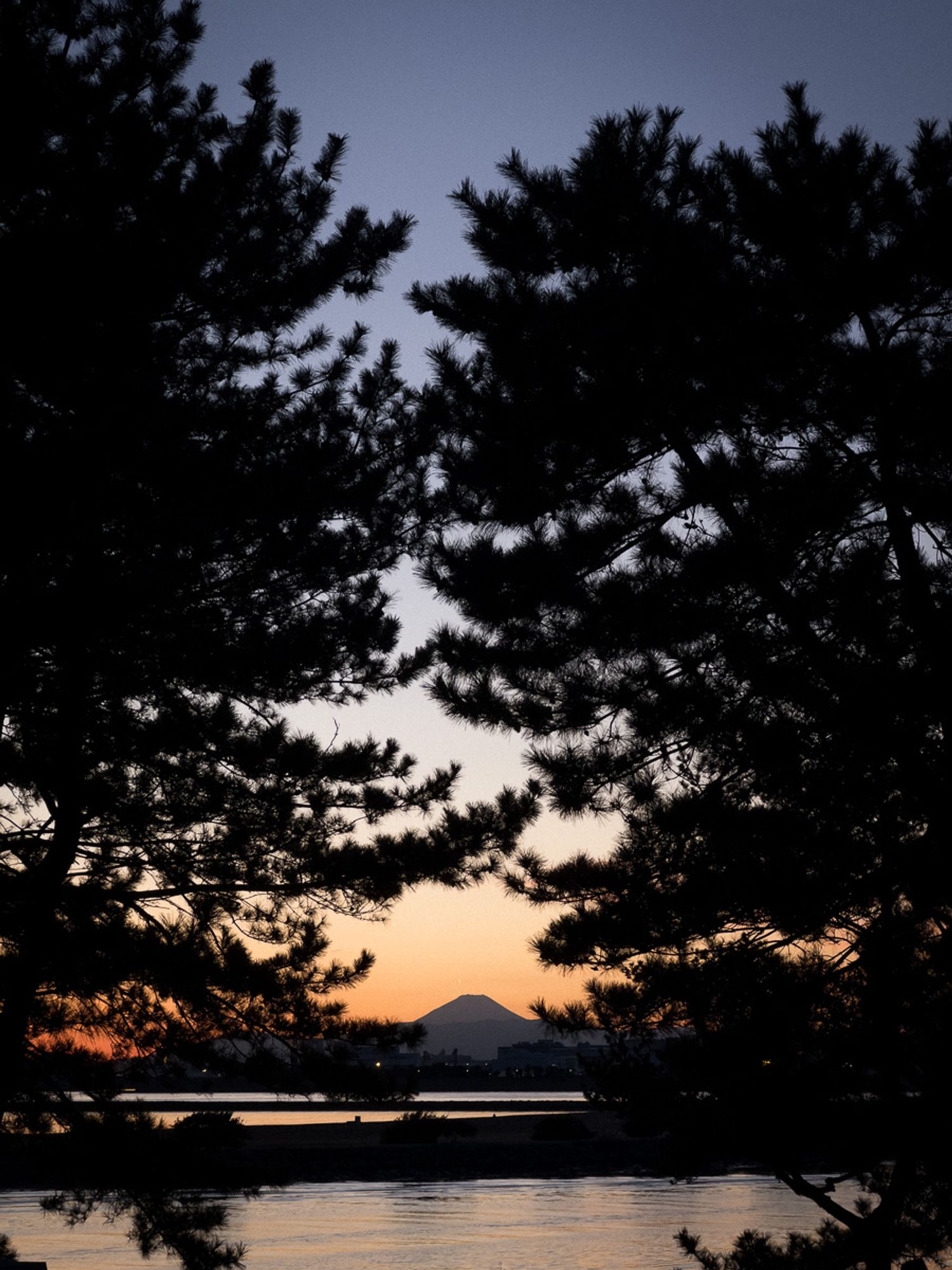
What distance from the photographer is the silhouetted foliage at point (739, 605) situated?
4570mm

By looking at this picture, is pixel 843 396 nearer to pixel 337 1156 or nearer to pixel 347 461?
pixel 347 461

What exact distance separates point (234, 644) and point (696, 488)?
108 inches

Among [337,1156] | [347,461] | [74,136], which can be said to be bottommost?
[337,1156]

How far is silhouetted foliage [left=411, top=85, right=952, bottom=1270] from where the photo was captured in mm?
4570

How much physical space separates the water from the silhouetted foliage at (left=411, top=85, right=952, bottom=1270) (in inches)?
198

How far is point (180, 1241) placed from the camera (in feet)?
18.1

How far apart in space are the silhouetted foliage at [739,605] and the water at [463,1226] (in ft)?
16.5

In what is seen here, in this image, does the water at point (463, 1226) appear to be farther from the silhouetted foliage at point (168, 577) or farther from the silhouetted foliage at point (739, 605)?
the silhouetted foliage at point (739, 605)

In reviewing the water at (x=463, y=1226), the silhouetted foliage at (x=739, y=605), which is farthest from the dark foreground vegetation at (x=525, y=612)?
the water at (x=463, y=1226)

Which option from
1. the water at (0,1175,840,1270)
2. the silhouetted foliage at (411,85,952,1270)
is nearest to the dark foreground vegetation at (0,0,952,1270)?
the silhouetted foliage at (411,85,952,1270)

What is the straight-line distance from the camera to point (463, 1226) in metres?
12.6

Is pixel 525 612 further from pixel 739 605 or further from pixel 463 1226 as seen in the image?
pixel 463 1226

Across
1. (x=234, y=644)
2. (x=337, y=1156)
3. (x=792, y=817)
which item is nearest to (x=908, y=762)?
(x=792, y=817)

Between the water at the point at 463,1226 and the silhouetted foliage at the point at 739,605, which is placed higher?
the silhouetted foliage at the point at 739,605
